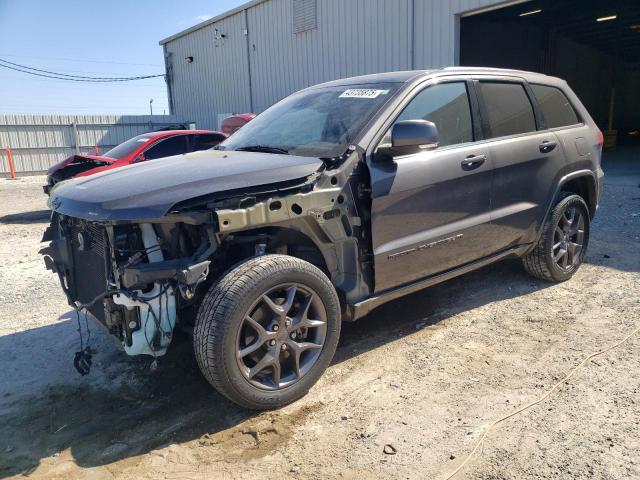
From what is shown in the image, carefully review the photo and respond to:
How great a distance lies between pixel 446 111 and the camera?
12.4ft

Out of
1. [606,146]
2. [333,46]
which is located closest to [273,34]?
[333,46]

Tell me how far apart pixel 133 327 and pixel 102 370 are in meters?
1.11

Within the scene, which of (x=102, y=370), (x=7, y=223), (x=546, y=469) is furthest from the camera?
(x=7, y=223)

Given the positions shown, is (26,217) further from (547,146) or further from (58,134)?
(58,134)

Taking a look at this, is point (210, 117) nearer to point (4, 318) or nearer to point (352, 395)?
point (4, 318)

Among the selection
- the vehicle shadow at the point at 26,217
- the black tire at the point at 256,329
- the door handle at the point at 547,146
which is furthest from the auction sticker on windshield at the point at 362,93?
the vehicle shadow at the point at 26,217

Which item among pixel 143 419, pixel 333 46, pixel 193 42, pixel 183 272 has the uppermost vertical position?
pixel 193 42

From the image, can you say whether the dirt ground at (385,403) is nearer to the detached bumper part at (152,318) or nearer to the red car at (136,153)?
the detached bumper part at (152,318)

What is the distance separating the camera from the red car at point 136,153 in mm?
9047

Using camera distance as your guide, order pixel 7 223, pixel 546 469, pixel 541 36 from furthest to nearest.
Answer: pixel 541 36
pixel 7 223
pixel 546 469

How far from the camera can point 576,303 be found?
14.4ft

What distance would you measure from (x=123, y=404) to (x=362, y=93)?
260cm

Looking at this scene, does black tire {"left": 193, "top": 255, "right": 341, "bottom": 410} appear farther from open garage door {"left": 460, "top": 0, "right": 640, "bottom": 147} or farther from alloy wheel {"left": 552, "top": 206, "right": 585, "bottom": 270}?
open garage door {"left": 460, "top": 0, "right": 640, "bottom": 147}

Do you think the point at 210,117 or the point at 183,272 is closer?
the point at 183,272
